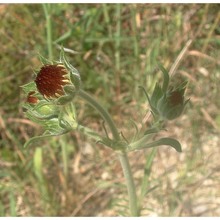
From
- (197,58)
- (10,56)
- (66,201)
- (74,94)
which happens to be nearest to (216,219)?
(66,201)

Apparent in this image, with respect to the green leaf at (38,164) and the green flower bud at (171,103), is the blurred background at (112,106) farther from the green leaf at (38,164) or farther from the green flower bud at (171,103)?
the green flower bud at (171,103)

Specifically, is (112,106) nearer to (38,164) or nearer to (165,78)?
(38,164)

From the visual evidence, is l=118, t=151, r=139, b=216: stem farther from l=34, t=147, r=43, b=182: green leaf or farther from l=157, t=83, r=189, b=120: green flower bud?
l=34, t=147, r=43, b=182: green leaf

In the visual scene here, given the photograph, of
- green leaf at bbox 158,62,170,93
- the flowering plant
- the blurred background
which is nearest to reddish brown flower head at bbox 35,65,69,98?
the flowering plant

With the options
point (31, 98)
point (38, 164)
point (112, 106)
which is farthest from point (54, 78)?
point (112, 106)

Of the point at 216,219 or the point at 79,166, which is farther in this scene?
the point at 79,166

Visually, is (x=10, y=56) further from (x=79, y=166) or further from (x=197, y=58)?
(x=197, y=58)
